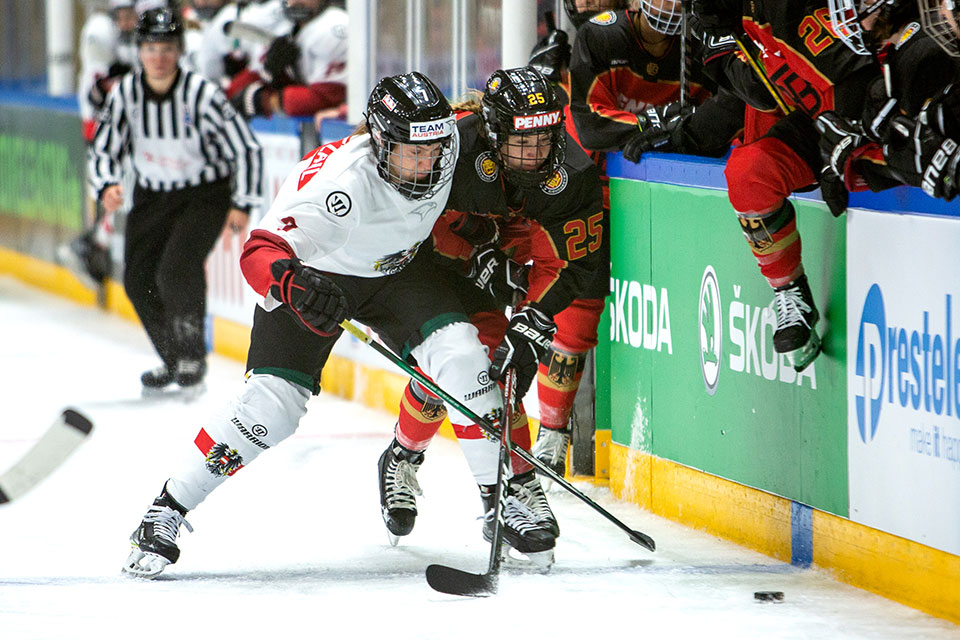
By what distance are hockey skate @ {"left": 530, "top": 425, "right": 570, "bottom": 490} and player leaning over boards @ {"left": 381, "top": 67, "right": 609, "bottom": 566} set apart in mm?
613

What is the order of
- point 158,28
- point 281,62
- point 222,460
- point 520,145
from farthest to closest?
point 281,62 < point 158,28 < point 222,460 < point 520,145

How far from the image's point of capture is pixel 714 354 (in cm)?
435

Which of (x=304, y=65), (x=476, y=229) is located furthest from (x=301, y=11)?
(x=476, y=229)

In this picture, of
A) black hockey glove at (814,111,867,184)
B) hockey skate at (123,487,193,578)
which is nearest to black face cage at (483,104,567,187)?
black hockey glove at (814,111,867,184)

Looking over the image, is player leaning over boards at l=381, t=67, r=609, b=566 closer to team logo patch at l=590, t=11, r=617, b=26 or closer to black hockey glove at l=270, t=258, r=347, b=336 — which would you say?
black hockey glove at l=270, t=258, r=347, b=336

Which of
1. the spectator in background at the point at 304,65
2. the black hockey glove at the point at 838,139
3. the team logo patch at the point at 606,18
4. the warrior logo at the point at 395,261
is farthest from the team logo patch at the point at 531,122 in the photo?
the spectator in background at the point at 304,65

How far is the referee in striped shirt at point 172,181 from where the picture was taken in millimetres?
6719

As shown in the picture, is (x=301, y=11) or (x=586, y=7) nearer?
(x=586, y=7)

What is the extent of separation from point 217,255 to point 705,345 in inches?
169

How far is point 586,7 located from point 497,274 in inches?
49.3

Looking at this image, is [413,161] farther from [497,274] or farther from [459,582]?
[459,582]

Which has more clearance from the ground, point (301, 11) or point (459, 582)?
point (301, 11)

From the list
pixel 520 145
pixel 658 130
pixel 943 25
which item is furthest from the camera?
pixel 658 130

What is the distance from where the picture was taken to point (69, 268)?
10234mm
